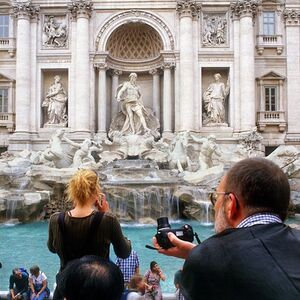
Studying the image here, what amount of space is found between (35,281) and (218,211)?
15.8 feet

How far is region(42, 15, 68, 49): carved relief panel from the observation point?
24.2 metres

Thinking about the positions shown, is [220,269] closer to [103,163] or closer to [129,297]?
[129,297]

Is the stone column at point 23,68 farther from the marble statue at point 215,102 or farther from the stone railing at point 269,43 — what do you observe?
the stone railing at point 269,43

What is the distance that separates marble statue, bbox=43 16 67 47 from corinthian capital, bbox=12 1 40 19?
2.90ft

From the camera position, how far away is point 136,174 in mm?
18125

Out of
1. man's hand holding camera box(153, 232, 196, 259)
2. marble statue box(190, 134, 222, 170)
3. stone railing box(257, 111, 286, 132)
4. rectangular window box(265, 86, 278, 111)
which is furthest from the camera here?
rectangular window box(265, 86, 278, 111)

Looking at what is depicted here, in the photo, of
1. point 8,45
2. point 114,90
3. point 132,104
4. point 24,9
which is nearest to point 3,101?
point 8,45

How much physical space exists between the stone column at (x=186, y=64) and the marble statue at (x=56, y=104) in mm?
6493

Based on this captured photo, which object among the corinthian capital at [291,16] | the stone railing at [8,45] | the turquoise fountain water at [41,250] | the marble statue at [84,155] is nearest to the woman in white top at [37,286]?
the turquoise fountain water at [41,250]

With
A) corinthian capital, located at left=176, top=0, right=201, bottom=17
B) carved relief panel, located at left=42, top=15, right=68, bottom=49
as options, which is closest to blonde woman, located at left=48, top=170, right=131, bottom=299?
corinthian capital, located at left=176, top=0, right=201, bottom=17

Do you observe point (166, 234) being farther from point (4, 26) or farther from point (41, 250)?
point (4, 26)

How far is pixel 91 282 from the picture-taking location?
1.81m

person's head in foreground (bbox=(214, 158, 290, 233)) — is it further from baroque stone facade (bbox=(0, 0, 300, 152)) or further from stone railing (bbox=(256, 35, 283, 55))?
stone railing (bbox=(256, 35, 283, 55))

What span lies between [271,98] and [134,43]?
8.59 metres
